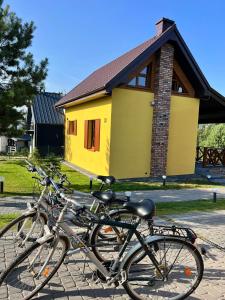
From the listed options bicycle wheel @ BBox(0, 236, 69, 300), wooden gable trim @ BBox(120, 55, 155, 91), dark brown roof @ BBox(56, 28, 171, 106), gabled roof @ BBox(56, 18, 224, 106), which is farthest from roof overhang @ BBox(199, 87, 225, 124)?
bicycle wheel @ BBox(0, 236, 69, 300)

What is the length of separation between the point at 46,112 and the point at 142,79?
11339 millimetres

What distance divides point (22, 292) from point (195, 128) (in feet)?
37.2

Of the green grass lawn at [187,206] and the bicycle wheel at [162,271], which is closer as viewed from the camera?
the bicycle wheel at [162,271]

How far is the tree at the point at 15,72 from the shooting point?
8305mm

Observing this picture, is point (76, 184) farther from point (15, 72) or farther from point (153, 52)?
point (153, 52)

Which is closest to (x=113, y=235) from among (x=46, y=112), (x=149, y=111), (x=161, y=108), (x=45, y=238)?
(x=45, y=238)

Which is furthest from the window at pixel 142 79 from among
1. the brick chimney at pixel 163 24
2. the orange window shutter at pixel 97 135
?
the orange window shutter at pixel 97 135

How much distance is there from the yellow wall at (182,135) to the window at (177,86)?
37 cm

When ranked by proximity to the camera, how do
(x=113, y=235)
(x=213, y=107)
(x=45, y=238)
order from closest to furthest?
(x=45, y=238) → (x=113, y=235) → (x=213, y=107)

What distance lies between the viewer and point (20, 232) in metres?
4.18

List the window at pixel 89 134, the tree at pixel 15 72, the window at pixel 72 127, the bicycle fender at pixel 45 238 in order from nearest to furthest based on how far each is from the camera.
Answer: the bicycle fender at pixel 45 238, the tree at pixel 15 72, the window at pixel 89 134, the window at pixel 72 127

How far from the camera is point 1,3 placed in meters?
8.26

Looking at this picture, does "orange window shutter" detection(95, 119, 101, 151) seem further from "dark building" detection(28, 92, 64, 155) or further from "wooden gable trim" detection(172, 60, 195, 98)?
"dark building" detection(28, 92, 64, 155)

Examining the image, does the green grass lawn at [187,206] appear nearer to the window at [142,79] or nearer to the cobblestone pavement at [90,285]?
the cobblestone pavement at [90,285]
